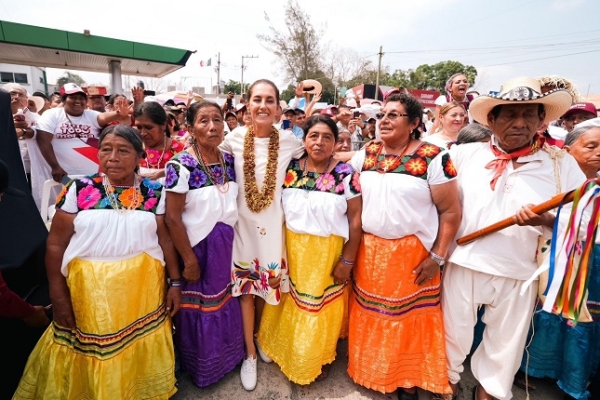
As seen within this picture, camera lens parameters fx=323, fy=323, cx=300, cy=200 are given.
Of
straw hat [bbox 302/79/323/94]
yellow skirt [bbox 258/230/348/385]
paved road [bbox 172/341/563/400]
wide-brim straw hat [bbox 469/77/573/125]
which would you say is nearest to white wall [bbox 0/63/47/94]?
straw hat [bbox 302/79/323/94]

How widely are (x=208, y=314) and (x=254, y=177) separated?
1.06m

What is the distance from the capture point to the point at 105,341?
1.91 m

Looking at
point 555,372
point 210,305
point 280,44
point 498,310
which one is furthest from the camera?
point 280,44

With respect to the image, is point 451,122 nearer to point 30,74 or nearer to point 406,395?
point 406,395

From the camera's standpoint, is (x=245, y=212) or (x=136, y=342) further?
(x=245, y=212)

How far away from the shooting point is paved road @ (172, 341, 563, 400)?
7.97 ft

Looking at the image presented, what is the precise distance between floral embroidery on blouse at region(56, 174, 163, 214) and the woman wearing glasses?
1.43 meters

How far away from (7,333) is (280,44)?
28000mm

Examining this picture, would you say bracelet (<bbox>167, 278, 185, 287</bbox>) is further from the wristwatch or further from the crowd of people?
the wristwatch

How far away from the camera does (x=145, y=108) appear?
106 inches

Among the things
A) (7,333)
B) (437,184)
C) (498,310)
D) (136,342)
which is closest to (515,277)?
(498,310)

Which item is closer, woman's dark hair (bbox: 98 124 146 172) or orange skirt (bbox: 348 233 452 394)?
woman's dark hair (bbox: 98 124 146 172)

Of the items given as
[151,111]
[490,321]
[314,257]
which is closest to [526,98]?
[490,321]

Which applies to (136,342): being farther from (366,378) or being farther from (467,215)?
(467,215)
